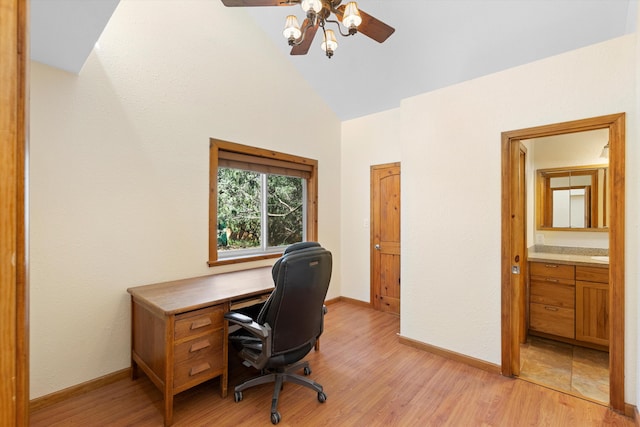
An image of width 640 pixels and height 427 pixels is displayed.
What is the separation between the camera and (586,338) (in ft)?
9.37

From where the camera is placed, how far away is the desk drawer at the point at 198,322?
1.90m

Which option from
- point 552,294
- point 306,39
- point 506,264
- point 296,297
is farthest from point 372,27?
point 552,294

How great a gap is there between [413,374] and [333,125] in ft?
10.9

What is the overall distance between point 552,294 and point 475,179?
160cm

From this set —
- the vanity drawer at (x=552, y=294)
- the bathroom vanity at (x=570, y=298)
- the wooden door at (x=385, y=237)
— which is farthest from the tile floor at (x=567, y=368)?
the wooden door at (x=385, y=237)

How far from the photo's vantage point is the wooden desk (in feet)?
6.13

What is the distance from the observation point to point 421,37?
9.00ft

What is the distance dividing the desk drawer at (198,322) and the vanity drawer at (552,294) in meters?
3.20

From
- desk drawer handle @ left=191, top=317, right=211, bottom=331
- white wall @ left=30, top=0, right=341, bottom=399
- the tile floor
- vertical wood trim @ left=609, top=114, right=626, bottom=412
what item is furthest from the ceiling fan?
the tile floor

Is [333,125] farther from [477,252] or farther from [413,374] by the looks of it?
[413,374]

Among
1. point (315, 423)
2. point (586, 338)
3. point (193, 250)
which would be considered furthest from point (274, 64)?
point (586, 338)

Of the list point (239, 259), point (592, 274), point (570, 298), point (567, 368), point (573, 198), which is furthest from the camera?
point (573, 198)

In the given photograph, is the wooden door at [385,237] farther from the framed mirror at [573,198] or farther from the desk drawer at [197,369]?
the desk drawer at [197,369]

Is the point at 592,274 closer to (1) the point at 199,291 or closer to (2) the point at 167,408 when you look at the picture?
(1) the point at 199,291
